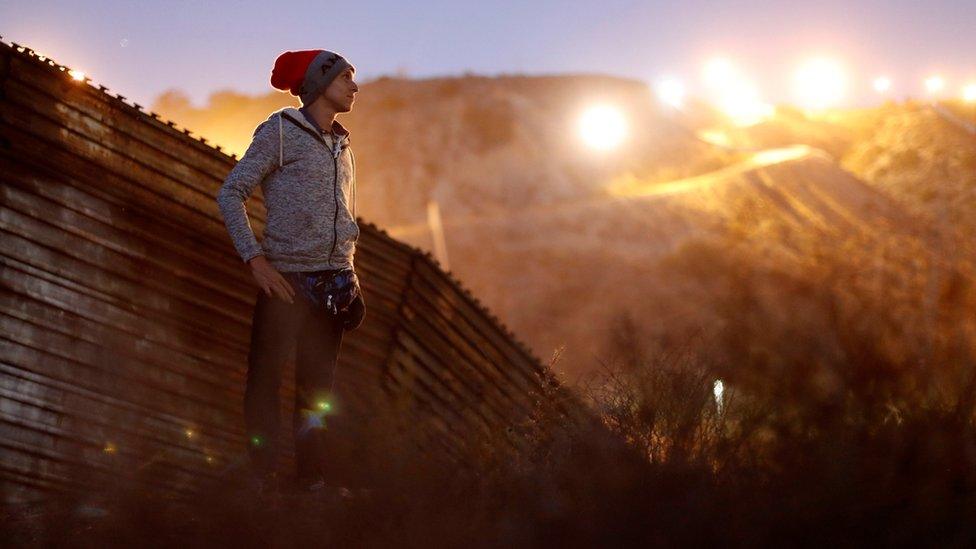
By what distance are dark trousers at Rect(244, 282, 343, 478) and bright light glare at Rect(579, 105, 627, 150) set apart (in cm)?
4077

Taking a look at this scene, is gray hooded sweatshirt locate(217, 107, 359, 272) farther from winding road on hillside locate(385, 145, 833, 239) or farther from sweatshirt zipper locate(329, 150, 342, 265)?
winding road on hillside locate(385, 145, 833, 239)

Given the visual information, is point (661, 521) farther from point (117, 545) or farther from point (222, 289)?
point (222, 289)

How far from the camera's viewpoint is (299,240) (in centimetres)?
489

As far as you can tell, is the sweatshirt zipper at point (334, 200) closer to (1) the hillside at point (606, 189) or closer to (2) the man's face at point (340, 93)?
(2) the man's face at point (340, 93)

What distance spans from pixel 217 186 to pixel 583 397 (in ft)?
10.1

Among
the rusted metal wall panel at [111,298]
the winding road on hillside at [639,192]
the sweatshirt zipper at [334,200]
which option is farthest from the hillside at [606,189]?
the sweatshirt zipper at [334,200]

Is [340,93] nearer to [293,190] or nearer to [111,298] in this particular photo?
[293,190]

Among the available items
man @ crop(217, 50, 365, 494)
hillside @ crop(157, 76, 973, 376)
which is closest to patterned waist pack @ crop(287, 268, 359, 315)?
man @ crop(217, 50, 365, 494)

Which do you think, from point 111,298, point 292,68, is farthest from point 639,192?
point 292,68

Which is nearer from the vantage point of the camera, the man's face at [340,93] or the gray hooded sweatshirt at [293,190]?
the gray hooded sweatshirt at [293,190]

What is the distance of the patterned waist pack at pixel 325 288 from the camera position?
4953 mm

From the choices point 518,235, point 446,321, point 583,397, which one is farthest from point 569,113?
point 583,397

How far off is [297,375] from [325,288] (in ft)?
1.63

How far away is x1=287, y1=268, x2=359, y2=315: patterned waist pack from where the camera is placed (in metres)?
4.95
